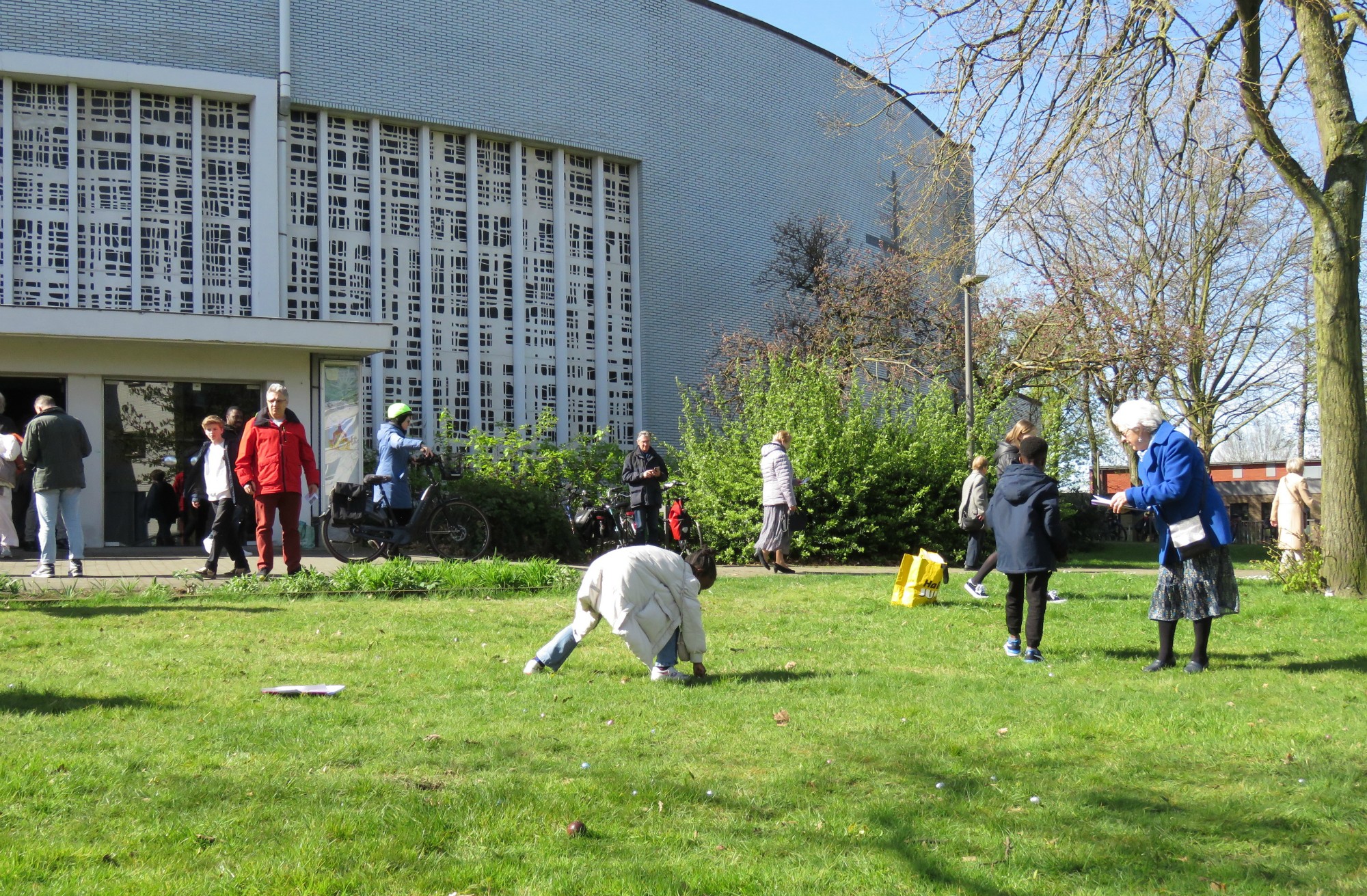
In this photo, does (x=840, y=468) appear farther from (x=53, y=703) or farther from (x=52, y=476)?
(x=53, y=703)

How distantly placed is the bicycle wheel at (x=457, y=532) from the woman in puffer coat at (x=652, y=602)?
291 inches

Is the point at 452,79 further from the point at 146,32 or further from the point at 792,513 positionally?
the point at 792,513

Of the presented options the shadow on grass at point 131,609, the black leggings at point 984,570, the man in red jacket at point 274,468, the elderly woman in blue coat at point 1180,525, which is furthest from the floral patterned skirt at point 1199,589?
the man in red jacket at point 274,468

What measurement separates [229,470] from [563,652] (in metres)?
6.39

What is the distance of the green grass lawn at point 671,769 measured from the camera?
3.63 m

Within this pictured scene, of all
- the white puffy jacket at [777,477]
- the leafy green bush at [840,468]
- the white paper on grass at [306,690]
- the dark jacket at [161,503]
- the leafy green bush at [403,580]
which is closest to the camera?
the white paper on grass at [306,690]

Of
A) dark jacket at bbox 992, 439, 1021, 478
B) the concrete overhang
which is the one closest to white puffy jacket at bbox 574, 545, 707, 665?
dark jacket at bbox 992, 439, 1021, 478

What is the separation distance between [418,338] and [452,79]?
4.89 metres

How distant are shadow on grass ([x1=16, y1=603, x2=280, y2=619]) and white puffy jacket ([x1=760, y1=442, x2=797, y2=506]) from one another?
20.8 ft

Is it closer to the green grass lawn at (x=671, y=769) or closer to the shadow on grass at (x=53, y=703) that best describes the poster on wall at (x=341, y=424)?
the green grass lawn at (x=671, y=769)

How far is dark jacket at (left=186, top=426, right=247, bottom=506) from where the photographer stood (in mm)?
12000

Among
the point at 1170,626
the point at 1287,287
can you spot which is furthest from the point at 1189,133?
the point at 1287,287

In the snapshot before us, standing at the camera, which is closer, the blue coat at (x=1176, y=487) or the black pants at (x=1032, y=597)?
the blue coat at (x=1176, y=487)

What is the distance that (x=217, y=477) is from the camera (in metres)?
11.9
